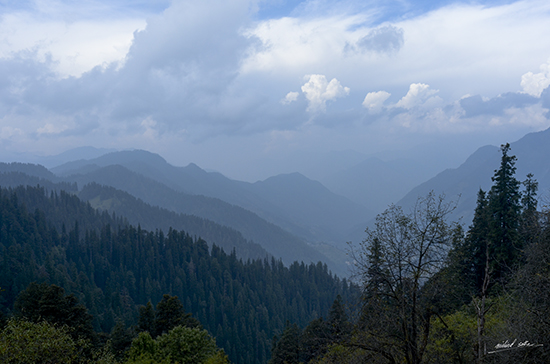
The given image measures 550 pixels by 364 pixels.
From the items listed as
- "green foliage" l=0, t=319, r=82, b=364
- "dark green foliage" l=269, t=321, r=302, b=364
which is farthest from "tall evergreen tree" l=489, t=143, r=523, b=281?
"green foliage" l=0, t=319, r=82, b=364

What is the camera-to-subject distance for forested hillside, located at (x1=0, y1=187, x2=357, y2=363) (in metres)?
116

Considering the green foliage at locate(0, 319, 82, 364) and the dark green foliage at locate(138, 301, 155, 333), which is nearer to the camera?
the green foliage at locate(0, 319, 82, 364)

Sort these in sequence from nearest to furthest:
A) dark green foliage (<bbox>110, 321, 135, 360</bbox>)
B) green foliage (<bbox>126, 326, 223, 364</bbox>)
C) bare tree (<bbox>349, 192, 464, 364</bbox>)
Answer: bare tree (<bbox>349, 192, 464, 364</bbox>) → green foliage (<bbox>126, 326, 223, 364</bbox>) → dark green foliage (<bbox>110, 321, 135, 360</bbox>)

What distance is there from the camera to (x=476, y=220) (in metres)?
46.5

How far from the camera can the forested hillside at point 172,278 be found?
11553 centimetres

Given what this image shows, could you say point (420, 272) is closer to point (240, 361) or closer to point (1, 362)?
point (1, 362)

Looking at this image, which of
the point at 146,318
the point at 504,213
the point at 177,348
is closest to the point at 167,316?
the point at 146,318

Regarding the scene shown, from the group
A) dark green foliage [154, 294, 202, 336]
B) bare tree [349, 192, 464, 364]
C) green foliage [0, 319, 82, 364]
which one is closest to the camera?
bare tree [349, 192, 464, 364]

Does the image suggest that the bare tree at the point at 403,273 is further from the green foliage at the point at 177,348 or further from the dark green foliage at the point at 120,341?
the dark green foliage at the point at 120,341

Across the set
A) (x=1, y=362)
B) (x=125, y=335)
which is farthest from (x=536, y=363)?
(x=125, y=335)

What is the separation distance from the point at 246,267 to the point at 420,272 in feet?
551

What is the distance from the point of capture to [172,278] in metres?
159

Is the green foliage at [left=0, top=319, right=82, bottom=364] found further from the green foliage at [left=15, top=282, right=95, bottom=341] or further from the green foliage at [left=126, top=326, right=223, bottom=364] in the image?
the green foliage at [left=15, top=282, right=95, bottom=341]

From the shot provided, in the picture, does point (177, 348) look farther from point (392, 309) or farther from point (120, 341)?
point (392, 309)
